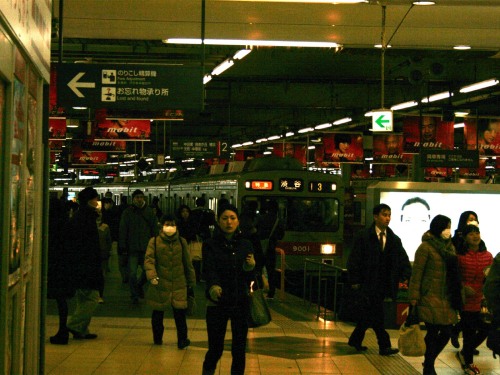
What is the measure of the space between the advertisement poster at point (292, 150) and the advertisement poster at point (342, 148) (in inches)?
271

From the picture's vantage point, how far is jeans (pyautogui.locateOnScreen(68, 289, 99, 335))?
37.6 ft

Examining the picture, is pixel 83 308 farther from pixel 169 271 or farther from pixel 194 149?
pixel 194 149

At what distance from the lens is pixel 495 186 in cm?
1435

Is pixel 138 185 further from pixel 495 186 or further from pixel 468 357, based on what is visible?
pixel 468 357

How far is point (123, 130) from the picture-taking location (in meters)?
30.2

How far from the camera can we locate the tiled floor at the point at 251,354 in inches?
397

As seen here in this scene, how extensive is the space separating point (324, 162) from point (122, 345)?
79.7 feet

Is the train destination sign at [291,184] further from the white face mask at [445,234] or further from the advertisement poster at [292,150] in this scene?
the advertisement poster at [292,150]

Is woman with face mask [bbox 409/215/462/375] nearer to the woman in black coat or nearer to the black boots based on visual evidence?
the woman in black coat

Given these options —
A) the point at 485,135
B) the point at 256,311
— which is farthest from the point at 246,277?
the point at 485,135

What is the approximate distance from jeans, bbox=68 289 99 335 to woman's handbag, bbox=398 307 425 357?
4.01 metres

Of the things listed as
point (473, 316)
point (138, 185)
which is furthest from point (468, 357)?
point (138, 185)

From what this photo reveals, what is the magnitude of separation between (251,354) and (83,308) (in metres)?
2.15

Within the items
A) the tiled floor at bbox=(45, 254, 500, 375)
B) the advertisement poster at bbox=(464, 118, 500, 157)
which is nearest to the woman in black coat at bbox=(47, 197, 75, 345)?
the tiled floor at bbox=(45, 254, 500, 375)
